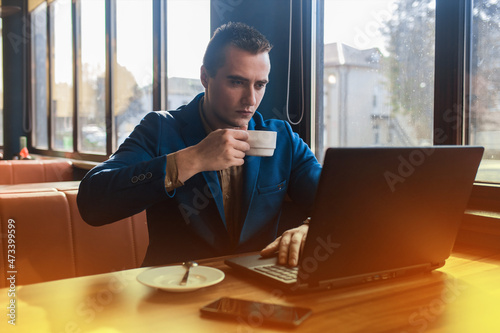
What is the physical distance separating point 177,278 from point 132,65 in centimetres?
334

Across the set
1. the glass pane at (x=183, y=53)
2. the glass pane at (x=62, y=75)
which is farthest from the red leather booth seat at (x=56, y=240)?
the glass pane at (x=62, y=75)

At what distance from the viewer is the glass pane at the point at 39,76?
630 centimetres

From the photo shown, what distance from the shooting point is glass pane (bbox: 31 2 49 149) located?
6305mm

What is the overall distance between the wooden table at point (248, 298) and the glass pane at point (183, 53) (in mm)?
2485

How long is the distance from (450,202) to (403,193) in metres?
0.15

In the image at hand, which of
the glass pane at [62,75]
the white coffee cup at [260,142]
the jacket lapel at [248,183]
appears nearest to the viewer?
the white coffee cup at [260,142]

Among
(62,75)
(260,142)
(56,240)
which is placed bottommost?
(56,240)

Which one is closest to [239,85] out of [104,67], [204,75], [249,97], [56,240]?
[249,97]

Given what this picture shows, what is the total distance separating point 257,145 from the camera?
3.91ft

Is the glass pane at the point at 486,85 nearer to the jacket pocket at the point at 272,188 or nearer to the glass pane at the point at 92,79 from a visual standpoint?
the jacket pocket at the point at 272,188

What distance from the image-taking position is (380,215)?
34.0 inches

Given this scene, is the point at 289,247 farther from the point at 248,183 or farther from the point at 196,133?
the point at 196,133

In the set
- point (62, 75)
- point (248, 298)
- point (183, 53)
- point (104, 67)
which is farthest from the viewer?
point (62, 75)

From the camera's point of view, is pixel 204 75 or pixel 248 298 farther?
pixel 204 75
